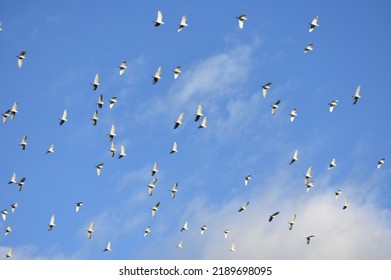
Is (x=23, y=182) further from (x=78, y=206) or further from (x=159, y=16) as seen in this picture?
(x=159, y=16)

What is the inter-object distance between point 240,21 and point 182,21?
21.2ft

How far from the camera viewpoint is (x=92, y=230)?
125 m

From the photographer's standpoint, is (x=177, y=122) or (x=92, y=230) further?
(x=92, y=230)

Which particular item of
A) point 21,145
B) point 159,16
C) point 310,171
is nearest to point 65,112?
point 21,145

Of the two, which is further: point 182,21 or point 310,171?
point 310,171
